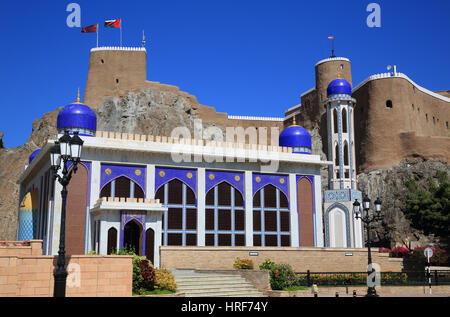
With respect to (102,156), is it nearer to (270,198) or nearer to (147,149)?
(147,149)

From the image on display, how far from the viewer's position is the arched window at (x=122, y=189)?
25.6 metres

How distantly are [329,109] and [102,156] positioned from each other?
1700 cm

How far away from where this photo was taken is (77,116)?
26688 mm

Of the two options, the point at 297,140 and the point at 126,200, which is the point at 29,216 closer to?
the point at 126,200

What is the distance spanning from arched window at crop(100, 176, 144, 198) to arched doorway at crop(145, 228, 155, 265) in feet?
10.3

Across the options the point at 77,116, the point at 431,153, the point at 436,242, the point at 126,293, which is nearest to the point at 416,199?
the point at 436,242

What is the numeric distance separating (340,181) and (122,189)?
48.3 feet

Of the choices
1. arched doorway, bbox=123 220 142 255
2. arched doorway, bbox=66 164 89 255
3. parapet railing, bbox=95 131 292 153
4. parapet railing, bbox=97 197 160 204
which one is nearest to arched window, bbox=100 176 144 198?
arched doorway, bbox=66 164 89 255

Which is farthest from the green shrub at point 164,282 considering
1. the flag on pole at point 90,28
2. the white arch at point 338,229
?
the flag on pole at point 90,28

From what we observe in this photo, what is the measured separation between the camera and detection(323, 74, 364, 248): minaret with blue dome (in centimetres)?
3050

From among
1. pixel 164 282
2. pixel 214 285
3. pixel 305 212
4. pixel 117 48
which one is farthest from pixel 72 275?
pixel 117 48

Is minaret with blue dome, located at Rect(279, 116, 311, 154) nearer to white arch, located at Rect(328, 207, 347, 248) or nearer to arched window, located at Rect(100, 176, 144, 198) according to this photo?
white arch, located at Rect(328, 207, 347, 248)

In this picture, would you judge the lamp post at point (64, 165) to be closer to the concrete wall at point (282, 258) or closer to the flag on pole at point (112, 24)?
the concrete wall at point (282, 258)

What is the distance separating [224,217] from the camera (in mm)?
27844
